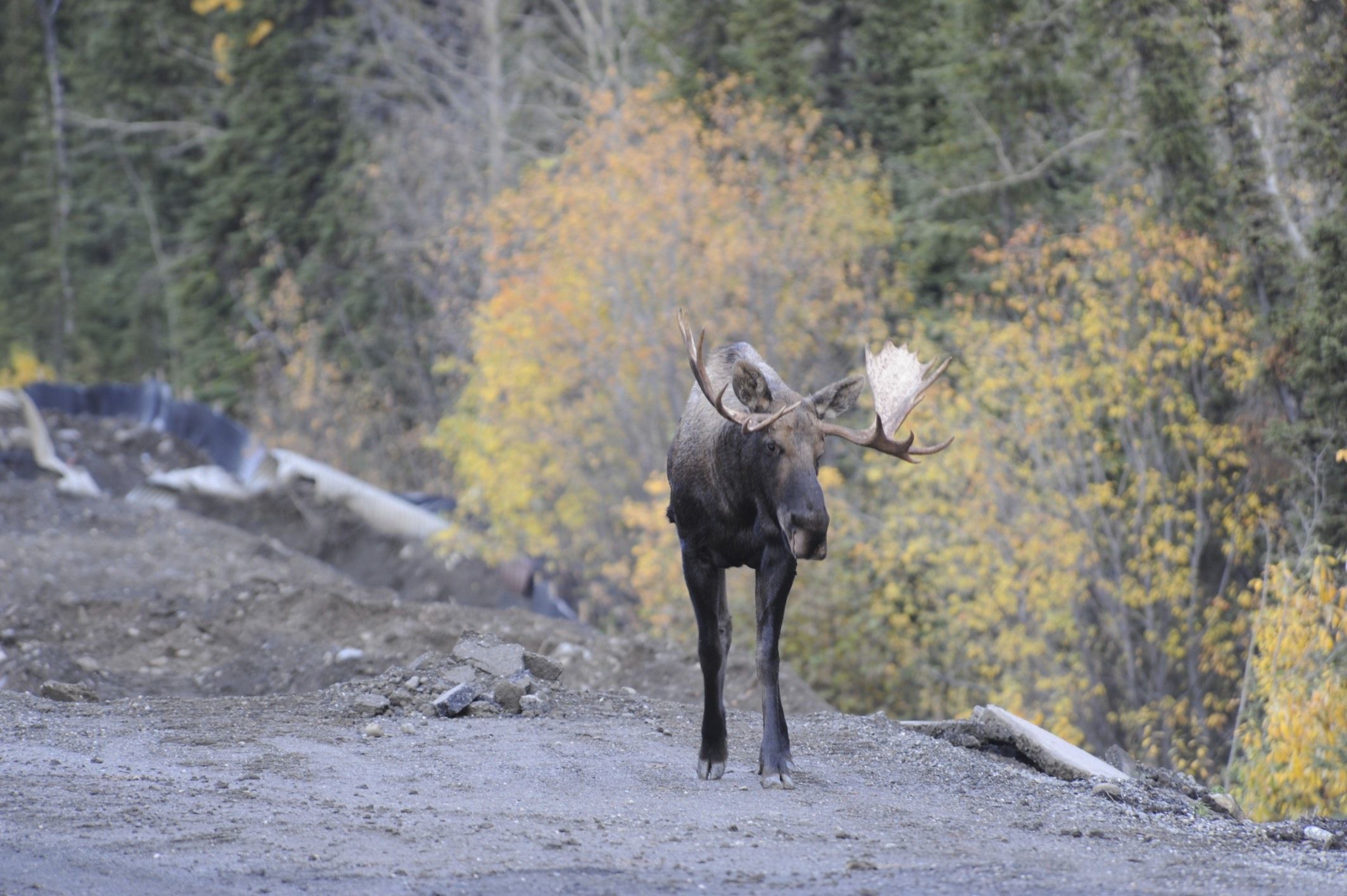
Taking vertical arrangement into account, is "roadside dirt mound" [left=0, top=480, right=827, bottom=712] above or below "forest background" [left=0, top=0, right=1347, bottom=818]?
below

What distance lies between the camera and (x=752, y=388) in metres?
7.98

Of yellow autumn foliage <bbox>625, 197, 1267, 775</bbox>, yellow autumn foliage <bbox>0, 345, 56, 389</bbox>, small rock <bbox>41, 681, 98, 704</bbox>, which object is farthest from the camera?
yellow autumn foliage <bbox>0, 345, 56, 389</bbox>

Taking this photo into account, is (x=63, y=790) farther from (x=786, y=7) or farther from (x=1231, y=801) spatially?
(x=786, y=7)

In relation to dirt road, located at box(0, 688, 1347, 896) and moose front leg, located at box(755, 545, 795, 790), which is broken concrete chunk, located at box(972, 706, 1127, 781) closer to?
dirt road, located at box(0, 688, 1347, 896)

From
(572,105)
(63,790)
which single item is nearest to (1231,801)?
(63,790)

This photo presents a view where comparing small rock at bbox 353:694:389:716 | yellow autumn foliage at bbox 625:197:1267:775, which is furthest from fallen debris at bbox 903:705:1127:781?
yellow autumn foliage at bbox 625:197:1267:775

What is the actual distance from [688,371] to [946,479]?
14.0 ft

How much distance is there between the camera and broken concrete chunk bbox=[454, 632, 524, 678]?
10344mm

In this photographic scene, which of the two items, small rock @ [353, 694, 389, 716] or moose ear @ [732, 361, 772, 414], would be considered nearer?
moose ear @ [732, 361, 772, 414]

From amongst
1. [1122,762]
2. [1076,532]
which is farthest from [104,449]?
[1122,762]

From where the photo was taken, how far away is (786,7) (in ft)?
90.7

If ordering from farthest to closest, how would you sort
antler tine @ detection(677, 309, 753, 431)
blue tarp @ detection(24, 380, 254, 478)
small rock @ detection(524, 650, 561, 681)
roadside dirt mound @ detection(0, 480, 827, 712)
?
1. blue tarp @ detection(24, 380, 254, 478)
2. roadside dirt mound @ detection(0, 480, 827, 712)
3. small rock @ detection(524, 650, 561, 681)
4. antler tine @ detection(677, 309, 753, 431)

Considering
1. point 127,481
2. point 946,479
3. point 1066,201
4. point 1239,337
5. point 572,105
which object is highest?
point 572,105

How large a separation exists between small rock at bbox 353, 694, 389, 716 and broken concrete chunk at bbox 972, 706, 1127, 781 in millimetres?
3334
